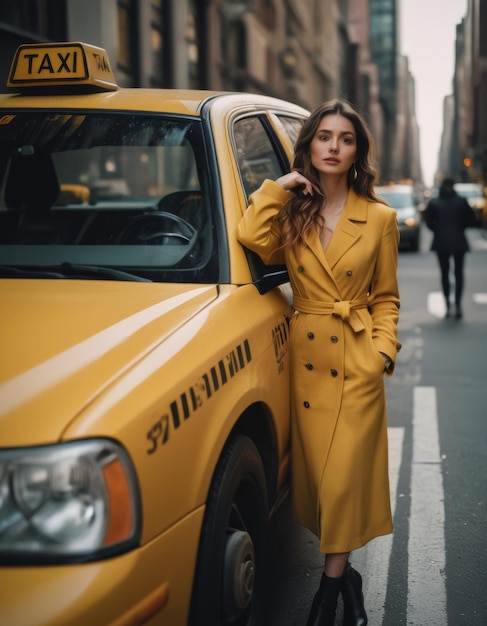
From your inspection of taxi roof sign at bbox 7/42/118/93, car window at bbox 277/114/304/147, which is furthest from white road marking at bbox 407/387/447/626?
taxi roof sign at bbox 7/42/118/93

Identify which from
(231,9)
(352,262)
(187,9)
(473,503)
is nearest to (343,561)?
(352,262)

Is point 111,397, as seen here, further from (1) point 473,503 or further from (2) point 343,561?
(1) point 473,503

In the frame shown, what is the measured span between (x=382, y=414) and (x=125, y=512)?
1360 mm

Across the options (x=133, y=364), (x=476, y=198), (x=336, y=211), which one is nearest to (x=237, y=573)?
(x=133, y=364)

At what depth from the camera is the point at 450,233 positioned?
12.0 metres

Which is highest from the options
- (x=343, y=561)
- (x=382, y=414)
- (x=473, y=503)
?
(x=382, y=414)

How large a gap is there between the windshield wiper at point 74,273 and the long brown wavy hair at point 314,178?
20.0 inches

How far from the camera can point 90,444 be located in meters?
1.98

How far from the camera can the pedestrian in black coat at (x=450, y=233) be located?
1195cm

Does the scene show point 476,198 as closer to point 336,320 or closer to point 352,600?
point 352,600

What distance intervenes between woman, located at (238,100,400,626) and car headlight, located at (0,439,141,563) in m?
1.22

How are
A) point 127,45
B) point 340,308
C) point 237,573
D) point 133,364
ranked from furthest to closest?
1. point 127,45
2. point 340,308
3. point 237,573
4. point 133,364

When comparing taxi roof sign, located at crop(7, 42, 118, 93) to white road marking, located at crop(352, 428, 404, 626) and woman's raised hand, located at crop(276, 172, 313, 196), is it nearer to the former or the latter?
woman's raised hand, located at crop(276, 172, 313, 196)

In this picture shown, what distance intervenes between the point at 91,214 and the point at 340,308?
1454 millimetres
